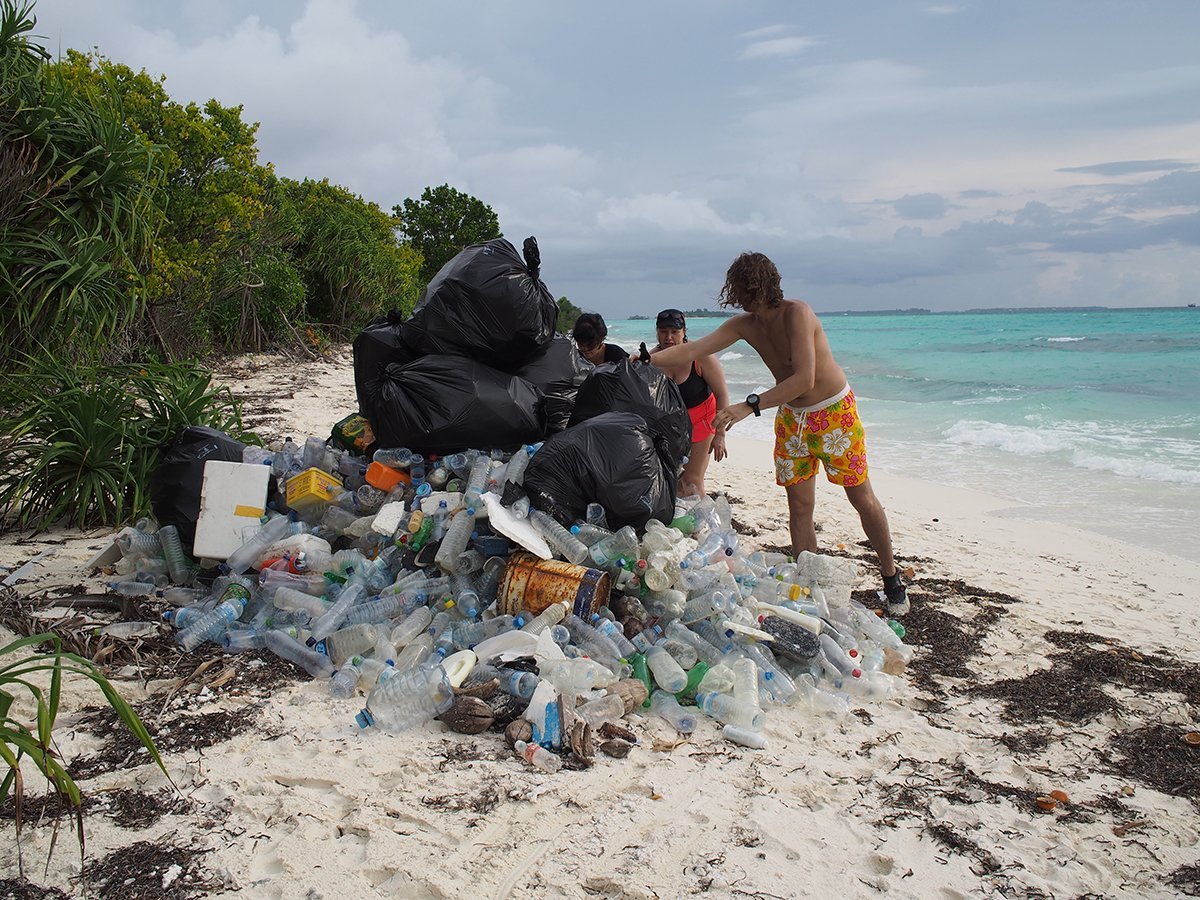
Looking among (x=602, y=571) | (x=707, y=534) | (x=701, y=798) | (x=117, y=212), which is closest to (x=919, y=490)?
(x=707, y=534)

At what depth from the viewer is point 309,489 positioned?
12.8 feet

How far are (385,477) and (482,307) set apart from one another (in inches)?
35.8

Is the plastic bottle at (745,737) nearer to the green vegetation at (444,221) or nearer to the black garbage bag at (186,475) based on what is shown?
the black garbage bag at (186,475)

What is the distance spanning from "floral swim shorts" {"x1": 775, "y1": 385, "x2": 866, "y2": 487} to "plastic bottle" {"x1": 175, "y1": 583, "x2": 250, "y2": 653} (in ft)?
8.41

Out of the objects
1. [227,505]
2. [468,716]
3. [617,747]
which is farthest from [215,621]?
[617,747]

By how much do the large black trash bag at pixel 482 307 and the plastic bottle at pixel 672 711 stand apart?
6.15 ft

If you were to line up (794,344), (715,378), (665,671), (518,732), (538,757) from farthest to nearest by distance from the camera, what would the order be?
(715,378), (794,344), (665,671), (518,732), (538,757)

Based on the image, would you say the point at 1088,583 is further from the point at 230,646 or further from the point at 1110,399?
the point at 1110,399

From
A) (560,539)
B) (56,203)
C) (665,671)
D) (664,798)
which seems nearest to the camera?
(664,798)

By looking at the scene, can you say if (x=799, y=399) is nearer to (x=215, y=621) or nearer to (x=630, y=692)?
(x=630, y=692)

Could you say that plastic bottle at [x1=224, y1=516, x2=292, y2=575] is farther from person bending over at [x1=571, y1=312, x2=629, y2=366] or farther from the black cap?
the black cap

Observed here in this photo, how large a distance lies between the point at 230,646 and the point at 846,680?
7.64ft

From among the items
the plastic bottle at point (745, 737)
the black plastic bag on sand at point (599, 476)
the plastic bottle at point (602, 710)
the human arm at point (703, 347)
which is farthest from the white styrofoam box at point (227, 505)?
the plastic bottle at point (745, 737)

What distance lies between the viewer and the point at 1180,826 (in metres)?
2.45
